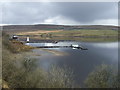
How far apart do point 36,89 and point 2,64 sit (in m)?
2.47

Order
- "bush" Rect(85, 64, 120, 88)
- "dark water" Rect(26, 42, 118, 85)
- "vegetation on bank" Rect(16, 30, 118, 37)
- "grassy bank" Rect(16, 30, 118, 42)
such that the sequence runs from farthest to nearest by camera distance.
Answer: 1. "vegetation on bank" Rect(16, 30, 118, 37)
2. "grassy bank" Rect(16, 30, 118, 42)
3. "dark water" Rect(26, 42, 118, 85)
4. "bush" Rect(85, 64, 120, 88)

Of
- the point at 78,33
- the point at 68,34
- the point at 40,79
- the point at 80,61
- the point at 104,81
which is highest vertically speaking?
the point at 78,33

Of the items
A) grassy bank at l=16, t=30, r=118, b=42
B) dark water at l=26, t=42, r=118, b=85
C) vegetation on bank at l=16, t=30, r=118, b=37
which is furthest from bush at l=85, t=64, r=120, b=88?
vegetation on bank at l=16, t=30, r=118, b=37

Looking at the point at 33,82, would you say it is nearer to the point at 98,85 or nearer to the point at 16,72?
the point at 16,72

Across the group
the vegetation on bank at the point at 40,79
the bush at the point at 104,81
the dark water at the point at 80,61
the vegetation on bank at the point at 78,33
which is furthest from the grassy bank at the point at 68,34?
the vegetation on bank at the point at 40,79

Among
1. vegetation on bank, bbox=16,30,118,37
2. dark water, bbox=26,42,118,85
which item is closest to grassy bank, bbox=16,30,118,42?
vegetation on bank, bbox=16,30,118,37

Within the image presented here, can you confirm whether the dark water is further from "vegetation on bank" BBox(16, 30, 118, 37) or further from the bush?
"vegetation on bank" BBox(16, 30, 118, 37)

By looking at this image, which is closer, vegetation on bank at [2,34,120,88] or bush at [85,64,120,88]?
vegetation on bank at [2,34,120,88]

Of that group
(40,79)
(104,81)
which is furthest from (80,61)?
(40,79)

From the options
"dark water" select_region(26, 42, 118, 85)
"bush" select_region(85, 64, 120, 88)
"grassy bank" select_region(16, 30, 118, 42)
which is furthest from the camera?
"grassy bank" select_region(16, 30, 118, 42)

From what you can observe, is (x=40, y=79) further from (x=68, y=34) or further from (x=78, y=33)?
Result: (x=78, y=33)

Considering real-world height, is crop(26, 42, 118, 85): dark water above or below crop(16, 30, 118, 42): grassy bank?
below

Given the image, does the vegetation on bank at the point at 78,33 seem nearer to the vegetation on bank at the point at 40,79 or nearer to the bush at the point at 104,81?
the bush at the point at 104,81

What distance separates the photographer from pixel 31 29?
79.2 meters
